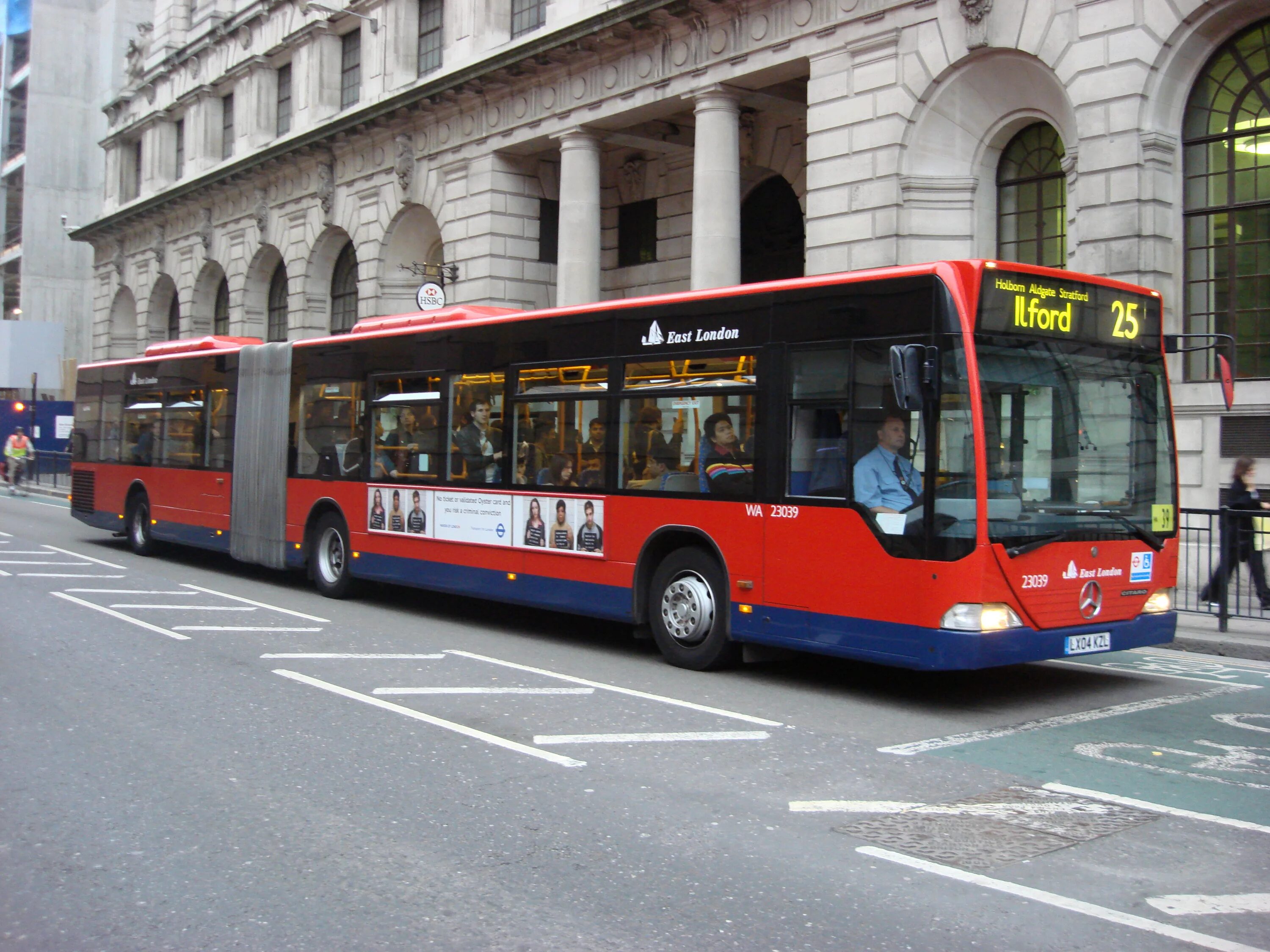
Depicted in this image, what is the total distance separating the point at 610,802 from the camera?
5953 millimetres

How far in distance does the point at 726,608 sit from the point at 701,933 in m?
5.38

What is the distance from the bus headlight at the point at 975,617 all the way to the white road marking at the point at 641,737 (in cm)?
148

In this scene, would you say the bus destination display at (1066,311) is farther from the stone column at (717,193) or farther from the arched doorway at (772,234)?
the arched doorway at (772,234)

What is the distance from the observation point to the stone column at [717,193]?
21375 millimetres

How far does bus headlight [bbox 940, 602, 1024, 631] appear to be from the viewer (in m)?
7.95

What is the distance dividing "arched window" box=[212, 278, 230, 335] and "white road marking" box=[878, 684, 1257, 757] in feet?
123

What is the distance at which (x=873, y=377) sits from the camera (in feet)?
27.8

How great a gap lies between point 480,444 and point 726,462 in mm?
3520

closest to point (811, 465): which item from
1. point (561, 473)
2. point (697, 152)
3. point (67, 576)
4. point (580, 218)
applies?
point (561, 473)

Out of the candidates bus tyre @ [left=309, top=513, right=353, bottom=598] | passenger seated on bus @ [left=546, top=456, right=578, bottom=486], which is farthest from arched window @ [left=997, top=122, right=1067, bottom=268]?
bus tyre @ [left=309, top=513, right=353, bottom=598]

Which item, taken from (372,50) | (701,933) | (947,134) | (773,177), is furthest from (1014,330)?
(372,50)

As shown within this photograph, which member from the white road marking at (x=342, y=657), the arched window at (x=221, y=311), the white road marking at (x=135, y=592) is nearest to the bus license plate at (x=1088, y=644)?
the white road marking at (x=342, y=657)

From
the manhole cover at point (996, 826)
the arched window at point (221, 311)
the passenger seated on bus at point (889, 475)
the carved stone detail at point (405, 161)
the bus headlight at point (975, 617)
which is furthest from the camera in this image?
the arched window at point (221, 311)

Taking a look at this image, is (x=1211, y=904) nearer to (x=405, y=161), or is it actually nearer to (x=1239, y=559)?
(x=1239, y=559)
